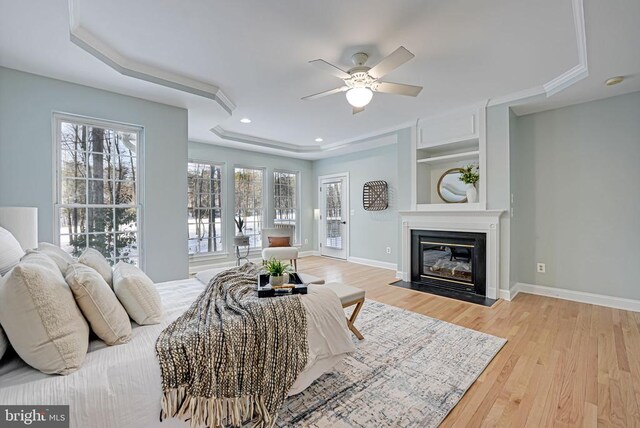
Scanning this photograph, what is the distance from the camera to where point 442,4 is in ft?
6.29

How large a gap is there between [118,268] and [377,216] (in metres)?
4.81

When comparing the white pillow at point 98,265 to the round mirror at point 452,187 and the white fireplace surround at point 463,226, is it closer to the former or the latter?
the white fireplace surround at point 463,226

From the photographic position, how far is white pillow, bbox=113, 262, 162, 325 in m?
1.46

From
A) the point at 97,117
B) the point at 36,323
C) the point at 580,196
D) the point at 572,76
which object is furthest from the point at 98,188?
the point at 580,196

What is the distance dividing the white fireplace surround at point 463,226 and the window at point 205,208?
366 cm

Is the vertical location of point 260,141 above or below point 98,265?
above

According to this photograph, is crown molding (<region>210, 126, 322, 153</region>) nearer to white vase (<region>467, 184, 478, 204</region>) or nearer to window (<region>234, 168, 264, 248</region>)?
window (<region>234, 168, 264, 248</region>)

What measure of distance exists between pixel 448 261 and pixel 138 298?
404 cm

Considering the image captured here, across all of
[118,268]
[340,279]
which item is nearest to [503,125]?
[340,279]

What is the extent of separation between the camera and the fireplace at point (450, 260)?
12.4 ft

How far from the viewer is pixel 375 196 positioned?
5777 millimetres

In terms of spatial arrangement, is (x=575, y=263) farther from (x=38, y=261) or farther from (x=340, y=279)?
(x=38, y=261)

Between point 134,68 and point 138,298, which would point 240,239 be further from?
point 138,298

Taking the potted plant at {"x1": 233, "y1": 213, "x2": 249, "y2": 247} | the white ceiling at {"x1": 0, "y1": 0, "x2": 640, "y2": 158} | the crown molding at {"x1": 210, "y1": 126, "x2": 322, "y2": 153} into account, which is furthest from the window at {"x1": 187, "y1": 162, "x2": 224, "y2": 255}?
the white ceiling at {"x1": 0, "y1": 0, "x2": 640, "y2": 158}
